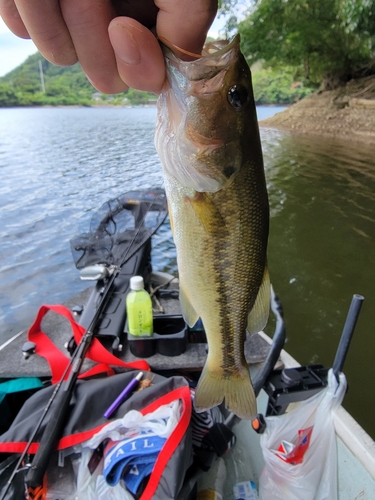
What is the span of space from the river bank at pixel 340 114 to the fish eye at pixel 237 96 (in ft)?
66.4

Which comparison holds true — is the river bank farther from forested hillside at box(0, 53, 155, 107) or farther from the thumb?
forested hillside at box(0, 53, 155, 107)

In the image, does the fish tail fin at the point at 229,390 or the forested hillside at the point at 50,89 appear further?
the forested hillside at the point at 50,89

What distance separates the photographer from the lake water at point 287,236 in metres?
5.39

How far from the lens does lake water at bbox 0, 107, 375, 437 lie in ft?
17.7

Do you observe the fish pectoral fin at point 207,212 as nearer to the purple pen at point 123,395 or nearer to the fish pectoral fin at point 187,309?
the fish pectoral fin at point 187,309

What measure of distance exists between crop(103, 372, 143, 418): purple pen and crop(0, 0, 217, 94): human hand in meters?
1.91

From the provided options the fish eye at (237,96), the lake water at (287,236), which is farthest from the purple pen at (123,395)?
the lake water at (287,236)

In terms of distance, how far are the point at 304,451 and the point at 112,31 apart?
252cm

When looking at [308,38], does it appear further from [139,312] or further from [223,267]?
[223,267]

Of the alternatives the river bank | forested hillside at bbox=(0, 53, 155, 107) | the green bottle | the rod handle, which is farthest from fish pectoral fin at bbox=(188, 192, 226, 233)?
forested hillside at bbox=(0, 53, 155, 107)

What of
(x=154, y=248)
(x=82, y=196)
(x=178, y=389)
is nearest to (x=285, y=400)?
(x=178, y=389)

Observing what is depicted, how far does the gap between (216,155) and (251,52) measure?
25.1 m

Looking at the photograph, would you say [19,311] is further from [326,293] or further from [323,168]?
[323,168]

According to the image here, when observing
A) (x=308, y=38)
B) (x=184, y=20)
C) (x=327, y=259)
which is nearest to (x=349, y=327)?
(x=184, y=20)
